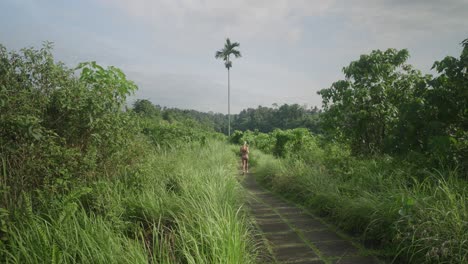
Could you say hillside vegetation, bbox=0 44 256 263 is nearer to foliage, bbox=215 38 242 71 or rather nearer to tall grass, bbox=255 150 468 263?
tall grass, bbox=255 150 468 263

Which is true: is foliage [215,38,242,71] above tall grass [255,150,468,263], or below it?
above

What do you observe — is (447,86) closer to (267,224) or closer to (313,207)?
(313,207)

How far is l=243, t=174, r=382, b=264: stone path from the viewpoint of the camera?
330 centimetres

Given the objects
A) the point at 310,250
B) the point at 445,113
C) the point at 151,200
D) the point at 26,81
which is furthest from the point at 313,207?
the point at 26,81

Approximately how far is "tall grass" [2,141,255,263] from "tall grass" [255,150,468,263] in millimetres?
1567

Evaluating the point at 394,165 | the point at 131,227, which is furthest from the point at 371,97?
the point at 131,227

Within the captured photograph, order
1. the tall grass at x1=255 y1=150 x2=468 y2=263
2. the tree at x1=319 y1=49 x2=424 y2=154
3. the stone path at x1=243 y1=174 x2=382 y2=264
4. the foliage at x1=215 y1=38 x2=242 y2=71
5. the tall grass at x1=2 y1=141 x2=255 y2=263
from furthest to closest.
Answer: the foliage at x1=215 y1=38 x2=242 y2=71, the tree at x1=319 y1=49 x2=424 y2=154, the stone path at x1=243 y1=174 x2=382 y2=264, the tall grass at x1=255 y1=150 x2=468 y2=263, the tall grass at x1=2 y1=141 x2=255 y2=263

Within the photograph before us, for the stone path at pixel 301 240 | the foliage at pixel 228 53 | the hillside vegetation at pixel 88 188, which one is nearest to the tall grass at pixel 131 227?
the hillside vegetation at pixel 88 188

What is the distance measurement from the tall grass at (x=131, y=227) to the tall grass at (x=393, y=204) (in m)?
1.57

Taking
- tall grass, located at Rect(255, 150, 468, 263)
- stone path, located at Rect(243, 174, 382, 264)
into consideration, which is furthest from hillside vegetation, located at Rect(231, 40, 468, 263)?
stone path, located at Rect(243, 174, 382, 264)

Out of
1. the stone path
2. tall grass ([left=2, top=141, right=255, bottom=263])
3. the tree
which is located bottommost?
the stone path

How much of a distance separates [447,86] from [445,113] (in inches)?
15.7

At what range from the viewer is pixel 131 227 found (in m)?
3.48

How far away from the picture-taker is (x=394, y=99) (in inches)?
254
